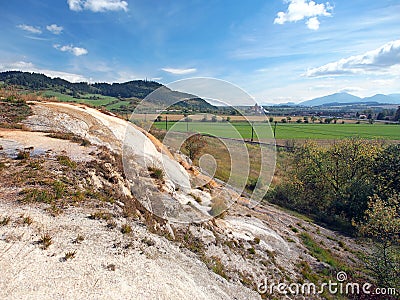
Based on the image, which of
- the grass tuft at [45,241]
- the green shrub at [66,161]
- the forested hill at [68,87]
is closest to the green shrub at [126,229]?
the grass tuft at [45,241]

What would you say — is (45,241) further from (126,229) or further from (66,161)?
(66,161)

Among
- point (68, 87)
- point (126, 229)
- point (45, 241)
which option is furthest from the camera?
point (68, 87)

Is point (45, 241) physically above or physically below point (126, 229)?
above

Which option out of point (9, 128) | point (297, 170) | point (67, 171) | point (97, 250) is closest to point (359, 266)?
point (297, 170)

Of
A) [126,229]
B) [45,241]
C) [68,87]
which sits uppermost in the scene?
[68,87]

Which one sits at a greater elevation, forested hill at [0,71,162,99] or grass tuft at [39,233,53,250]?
forested hill at [0,71,162,99]

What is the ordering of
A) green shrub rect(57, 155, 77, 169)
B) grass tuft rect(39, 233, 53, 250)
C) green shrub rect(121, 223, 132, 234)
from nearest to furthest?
grass tuft rect(39, 233, 53, 250) < green shrub rect(121, 223, 132, 234) < green shrub rect(57, 155, 77, 169)

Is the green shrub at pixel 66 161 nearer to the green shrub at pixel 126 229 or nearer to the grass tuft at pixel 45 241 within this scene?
the green shrub at pixel 126 229

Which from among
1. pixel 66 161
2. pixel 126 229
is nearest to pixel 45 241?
pixel 126 229

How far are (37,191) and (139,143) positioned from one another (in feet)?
31.7

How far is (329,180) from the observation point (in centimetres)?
3130

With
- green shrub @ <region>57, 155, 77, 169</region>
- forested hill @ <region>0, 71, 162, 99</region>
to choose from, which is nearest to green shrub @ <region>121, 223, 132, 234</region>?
green shrub @ <region>57, 155, 77, 169</region>

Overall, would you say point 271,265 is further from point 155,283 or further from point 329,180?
point 329,180

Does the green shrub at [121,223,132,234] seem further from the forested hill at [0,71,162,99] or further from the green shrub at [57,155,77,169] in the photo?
the forested hill at [0,71,162,99]
